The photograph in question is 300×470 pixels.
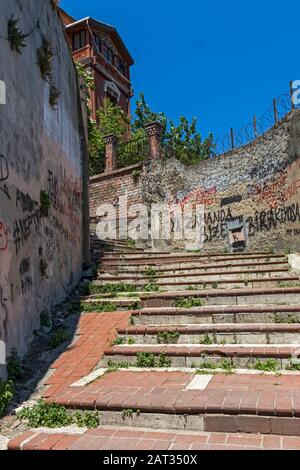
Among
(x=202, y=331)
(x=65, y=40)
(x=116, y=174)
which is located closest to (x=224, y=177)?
(x=116, y=174)

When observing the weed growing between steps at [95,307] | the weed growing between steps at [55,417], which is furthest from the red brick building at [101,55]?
the weed growing between steps at [55,417]

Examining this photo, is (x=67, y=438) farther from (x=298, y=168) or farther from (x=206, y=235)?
(x=206, y=235)

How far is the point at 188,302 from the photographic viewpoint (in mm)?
6199

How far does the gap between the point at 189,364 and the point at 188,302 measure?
1.68 meters

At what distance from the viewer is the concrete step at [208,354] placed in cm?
431

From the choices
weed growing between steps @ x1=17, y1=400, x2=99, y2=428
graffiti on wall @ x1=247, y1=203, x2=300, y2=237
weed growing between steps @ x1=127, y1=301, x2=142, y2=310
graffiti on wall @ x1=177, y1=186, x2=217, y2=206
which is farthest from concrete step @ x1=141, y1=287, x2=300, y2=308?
graffiti on wall @ x1=177, y1=186, x2=217, y2=206

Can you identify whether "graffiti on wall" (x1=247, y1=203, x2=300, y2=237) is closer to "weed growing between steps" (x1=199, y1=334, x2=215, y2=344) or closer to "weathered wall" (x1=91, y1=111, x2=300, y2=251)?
"weathered wall" (x1=91, y1=111, x2=300, y2=251)

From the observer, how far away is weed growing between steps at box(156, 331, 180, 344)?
16.9ft

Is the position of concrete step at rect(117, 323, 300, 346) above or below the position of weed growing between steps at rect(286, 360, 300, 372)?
above

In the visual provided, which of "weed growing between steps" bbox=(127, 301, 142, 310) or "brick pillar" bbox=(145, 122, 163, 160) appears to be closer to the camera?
"weed growing between steps" bbox=(127, 301, 142, 310)

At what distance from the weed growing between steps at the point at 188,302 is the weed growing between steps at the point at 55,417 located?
9.22 ft

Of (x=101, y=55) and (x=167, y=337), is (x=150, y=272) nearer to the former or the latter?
(x=167, y=337)

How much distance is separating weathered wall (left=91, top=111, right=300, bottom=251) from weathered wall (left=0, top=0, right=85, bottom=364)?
A: 521 cm
